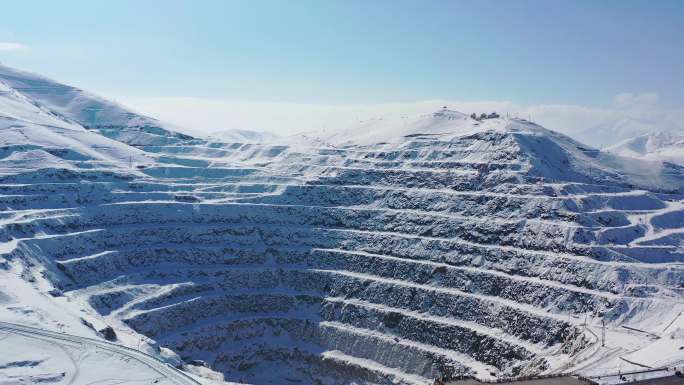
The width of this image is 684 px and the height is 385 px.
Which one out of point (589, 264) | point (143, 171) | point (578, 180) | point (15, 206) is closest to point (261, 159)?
point (143, 171)

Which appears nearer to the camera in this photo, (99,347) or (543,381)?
(543,381)

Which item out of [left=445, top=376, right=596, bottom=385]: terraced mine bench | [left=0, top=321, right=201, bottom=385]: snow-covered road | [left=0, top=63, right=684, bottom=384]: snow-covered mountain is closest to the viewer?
[left=445, top=376, right=596, bottom=385]: terraced mine bench

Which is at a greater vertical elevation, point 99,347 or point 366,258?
point 366,258

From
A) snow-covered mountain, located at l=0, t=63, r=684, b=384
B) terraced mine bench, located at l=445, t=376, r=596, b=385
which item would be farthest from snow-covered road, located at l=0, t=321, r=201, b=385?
terraced mine bench, located at l=445, t=376, r=596, b=385

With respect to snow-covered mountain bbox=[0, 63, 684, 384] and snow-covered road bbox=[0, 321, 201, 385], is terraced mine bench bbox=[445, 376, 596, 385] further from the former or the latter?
snow-covered road bbox=[0, 321, 201, 385]

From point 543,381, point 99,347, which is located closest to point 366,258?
point 543,381

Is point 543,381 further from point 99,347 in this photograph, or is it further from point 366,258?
point 366,258

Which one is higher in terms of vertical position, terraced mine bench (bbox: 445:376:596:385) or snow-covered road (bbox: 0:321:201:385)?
terraced mine bench (bbox: 445:376:596:385)

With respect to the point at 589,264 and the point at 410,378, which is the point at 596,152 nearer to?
the point at 589,264
